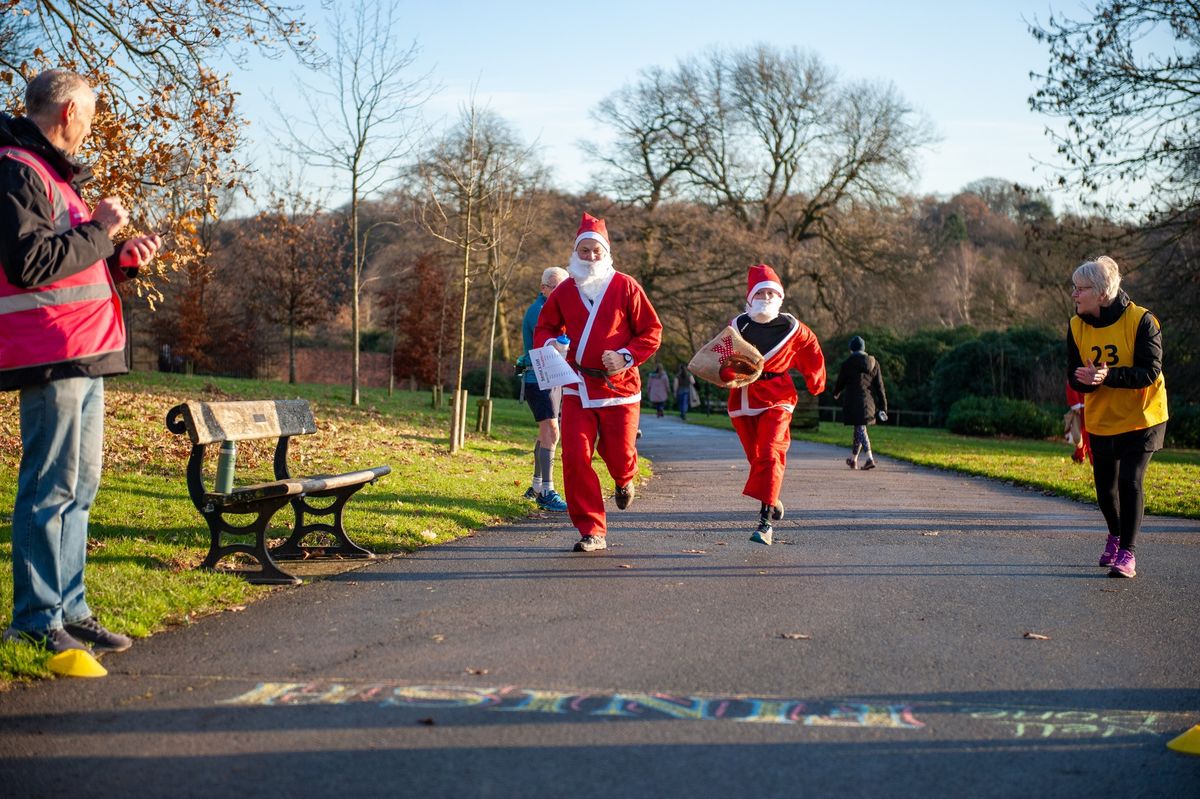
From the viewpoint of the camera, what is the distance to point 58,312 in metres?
4.77

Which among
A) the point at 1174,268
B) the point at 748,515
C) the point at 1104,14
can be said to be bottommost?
the point at 748,515

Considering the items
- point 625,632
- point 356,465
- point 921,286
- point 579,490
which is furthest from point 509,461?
point 921,286

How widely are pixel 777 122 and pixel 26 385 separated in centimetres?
3856

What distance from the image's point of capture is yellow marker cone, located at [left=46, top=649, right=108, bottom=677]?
4.57 m

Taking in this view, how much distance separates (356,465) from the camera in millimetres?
12289

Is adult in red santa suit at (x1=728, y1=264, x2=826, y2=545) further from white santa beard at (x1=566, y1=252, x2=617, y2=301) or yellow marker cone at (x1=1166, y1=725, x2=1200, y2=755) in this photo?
yellow marker cone at (x1=1166, y1=725, x2=1200, y2=755)

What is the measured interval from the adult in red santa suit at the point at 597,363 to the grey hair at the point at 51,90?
404cm

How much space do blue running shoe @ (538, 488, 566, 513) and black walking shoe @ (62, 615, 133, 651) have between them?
18.7ft

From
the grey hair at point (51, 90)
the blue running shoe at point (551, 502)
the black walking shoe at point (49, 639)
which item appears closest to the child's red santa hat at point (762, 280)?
the blue running shoe at point (551, 502)

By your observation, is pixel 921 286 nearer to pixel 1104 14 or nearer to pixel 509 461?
pixel 1104 14

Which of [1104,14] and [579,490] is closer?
[579,490]

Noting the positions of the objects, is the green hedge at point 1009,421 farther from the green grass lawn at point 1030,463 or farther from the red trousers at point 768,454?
the red trousers at point 768,454

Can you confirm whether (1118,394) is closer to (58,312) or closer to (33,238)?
(58,312)

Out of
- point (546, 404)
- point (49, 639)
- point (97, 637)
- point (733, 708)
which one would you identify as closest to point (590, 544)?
point (546, 404)
